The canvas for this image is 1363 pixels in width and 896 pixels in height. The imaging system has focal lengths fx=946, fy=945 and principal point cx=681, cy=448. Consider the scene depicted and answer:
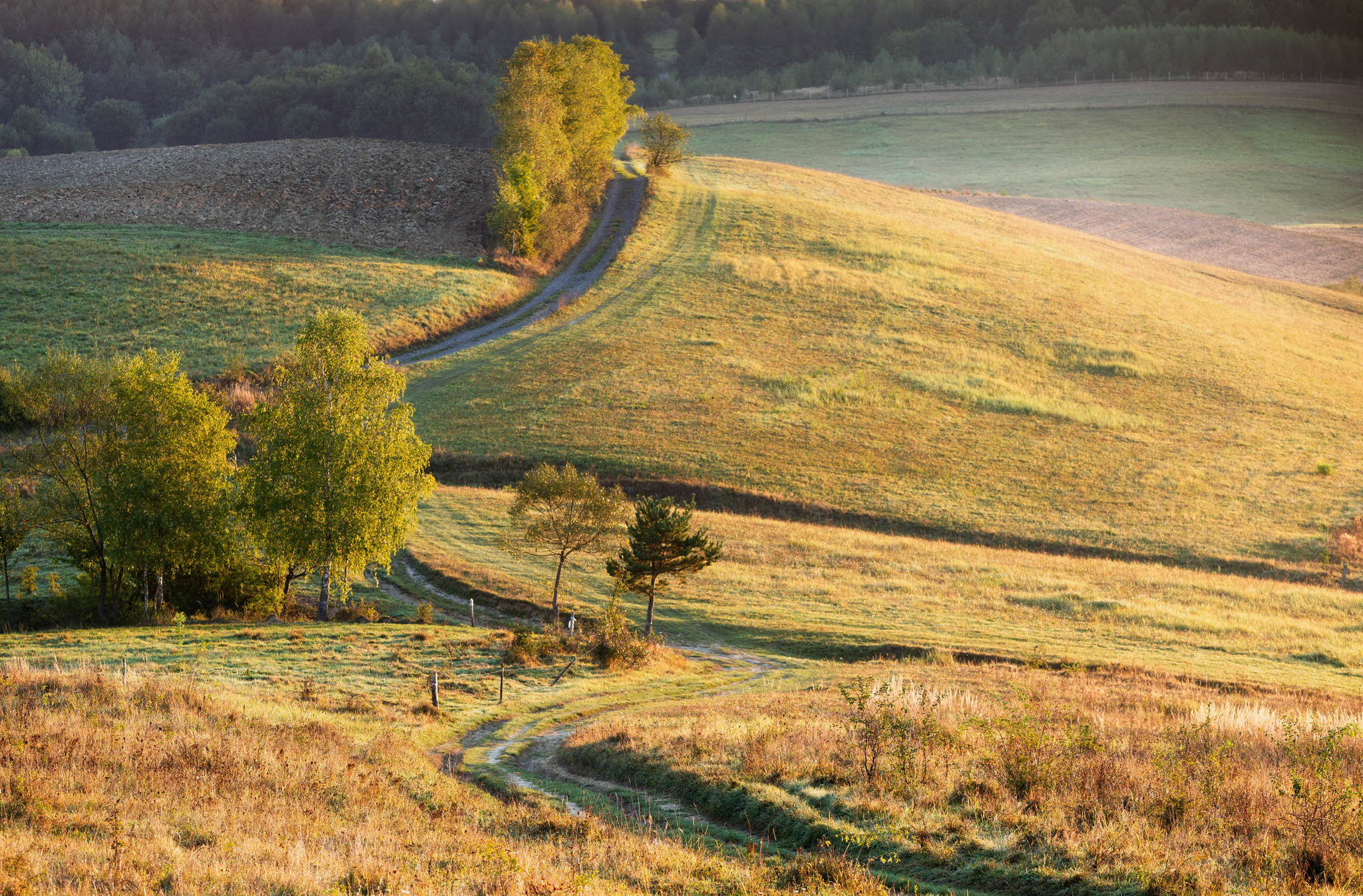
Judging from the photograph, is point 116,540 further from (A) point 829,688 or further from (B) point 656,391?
(B) point 656,391

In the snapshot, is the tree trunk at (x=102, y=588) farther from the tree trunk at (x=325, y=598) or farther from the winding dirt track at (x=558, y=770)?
the winding dirt track at (x=558, y=770)

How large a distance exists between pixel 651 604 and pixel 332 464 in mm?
13530

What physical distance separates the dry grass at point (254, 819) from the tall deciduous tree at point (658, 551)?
55.9 feet

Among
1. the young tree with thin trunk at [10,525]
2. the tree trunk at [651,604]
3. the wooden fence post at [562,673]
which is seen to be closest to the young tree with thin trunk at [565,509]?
the tree trunk at [651,604]

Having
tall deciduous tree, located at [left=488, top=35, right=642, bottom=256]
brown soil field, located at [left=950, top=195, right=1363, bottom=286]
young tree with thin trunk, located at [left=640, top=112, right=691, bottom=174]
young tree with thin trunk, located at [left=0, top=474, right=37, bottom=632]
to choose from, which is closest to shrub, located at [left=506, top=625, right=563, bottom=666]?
young tree with thin trunk, located at [left=0, top=474, right=37, bottom=632]

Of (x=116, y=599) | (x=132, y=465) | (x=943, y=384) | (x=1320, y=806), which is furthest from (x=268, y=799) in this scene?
(x=943, y=384)

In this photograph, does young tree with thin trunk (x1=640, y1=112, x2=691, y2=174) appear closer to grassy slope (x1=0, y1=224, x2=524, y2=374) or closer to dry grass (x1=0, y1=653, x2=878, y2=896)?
grassy slope (x1=0, y1=224, x2=524, y2=374)

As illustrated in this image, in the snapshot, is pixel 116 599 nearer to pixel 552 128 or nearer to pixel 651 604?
pixel 651 604

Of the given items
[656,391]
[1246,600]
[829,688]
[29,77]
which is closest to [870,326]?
[656,391]

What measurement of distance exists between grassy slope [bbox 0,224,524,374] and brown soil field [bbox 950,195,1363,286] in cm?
8823

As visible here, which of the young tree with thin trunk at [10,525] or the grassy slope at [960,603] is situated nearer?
the young tree with thin trunk at [10,525]

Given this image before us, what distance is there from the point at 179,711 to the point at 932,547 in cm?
3702

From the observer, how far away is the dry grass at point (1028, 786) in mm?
13375

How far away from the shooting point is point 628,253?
94312 millimetres
